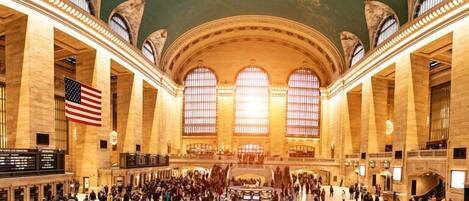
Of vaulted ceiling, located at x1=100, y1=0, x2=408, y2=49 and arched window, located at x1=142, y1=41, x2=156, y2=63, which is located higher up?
vaulted ceiling, located at x1=100, y1=0, x2=408, y2=49

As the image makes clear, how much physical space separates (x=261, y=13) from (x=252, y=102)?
11007 mm

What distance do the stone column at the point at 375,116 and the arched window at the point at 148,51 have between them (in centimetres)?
1709

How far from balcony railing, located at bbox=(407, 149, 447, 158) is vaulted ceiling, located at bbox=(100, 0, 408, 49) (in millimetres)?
8787

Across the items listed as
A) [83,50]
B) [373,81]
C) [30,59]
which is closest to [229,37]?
[373,81]

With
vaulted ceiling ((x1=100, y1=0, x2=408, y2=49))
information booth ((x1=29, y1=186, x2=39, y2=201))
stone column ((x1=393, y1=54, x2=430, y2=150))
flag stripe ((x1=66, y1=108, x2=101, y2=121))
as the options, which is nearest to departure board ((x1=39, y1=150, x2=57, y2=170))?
information booth ((x1=29, y1=186, x2=39, y2=201))

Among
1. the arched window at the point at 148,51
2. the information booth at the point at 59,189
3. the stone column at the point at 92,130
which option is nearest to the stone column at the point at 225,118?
the arched window at the point at 148,51

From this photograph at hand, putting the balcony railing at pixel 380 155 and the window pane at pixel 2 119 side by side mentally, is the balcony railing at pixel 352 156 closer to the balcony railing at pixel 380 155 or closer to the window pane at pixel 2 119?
the balcony railing at pixel 380 155

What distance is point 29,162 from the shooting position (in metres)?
15.0

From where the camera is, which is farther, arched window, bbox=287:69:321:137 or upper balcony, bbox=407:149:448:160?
arched window, bbox=287:69:321:137

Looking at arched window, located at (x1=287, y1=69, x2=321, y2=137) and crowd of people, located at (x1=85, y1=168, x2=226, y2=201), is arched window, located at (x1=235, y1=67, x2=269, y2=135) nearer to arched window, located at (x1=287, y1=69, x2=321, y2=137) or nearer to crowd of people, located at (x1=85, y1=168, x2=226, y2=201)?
arched window, located at (x1=287, y1=69, x2=321, y2=137)

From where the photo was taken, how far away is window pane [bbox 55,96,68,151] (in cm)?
2873

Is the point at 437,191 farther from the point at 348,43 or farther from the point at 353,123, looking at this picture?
the point at 348,43

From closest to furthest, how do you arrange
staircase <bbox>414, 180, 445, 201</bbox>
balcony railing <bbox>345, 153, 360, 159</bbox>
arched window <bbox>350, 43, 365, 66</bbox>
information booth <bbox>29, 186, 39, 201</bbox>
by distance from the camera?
information booth <bbox>29, 186, 39, 201</bbox> → staircase <bbox>414, 180, 445, 201</bbox> → balcony railing <bbox>345, 153, 360, 159</bbox> → arched window <bbox>350, 43, 365, 66</bbox>

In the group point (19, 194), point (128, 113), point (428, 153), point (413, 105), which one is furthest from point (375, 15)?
point (19, 194)
